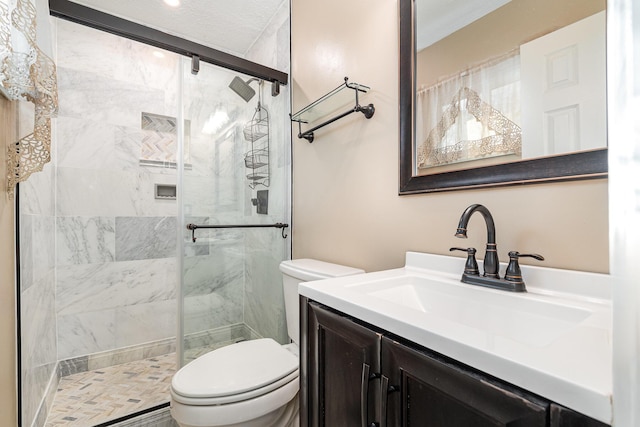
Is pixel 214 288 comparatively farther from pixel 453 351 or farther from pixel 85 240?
pixel 453 351

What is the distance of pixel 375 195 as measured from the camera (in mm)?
1282

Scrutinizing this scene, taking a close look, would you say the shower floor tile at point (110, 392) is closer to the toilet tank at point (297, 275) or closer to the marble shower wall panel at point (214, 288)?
the marble shower wall panel at point (214, 288)

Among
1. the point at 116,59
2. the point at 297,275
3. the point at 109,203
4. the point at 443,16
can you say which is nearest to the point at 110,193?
the point at 109,203

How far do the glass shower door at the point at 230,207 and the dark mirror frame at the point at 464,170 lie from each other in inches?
38.3

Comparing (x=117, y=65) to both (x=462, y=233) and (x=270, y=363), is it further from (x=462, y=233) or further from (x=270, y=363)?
(x=462, y=233)

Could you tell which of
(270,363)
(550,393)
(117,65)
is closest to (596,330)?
(550,393)

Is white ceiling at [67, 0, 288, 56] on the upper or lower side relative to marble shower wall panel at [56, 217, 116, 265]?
upper

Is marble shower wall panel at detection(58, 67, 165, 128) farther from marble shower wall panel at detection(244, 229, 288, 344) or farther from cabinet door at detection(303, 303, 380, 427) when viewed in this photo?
cabinet door at detection(303, 303, 380, 427)

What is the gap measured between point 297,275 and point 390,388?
844mm

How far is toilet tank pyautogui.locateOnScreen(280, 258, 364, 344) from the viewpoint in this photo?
51.2 inches

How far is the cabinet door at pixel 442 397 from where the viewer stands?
1.33ft

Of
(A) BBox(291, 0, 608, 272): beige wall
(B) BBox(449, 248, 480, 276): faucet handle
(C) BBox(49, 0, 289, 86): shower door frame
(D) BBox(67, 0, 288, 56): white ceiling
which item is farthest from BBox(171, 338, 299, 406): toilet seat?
(D) BBox(67, 0, 288, 56): white ceiling

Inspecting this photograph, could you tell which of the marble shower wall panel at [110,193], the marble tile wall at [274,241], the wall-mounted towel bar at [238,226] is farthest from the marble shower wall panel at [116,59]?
the wall-mounted towel bar at [238,226]

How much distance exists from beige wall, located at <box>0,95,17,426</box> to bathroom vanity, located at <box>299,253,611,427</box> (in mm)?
977
